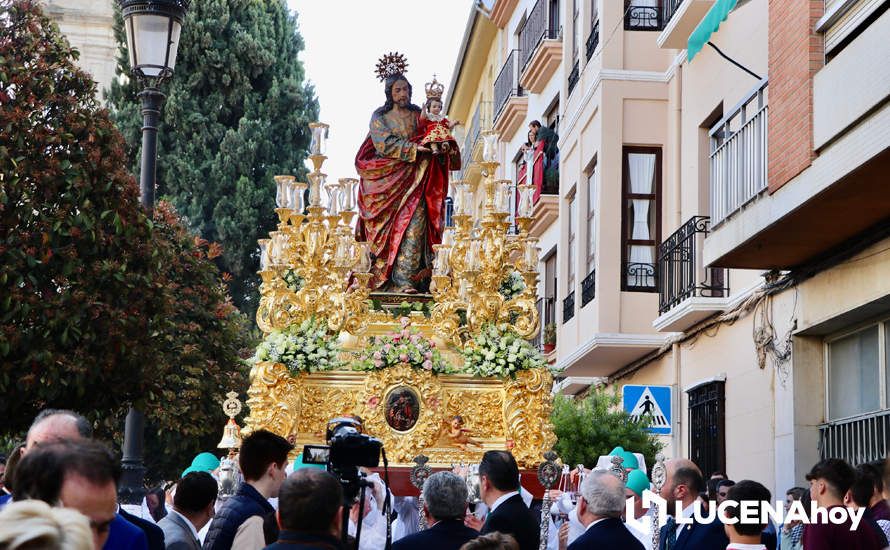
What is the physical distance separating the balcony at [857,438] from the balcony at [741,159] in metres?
2.23

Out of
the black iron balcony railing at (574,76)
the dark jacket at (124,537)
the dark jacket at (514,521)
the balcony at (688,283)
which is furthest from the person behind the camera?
the black iron balcony railing at (574,76)

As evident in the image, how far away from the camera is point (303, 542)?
5.15m

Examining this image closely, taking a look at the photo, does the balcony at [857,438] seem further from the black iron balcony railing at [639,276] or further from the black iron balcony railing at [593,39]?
the black iron balcony railing at [593,39]

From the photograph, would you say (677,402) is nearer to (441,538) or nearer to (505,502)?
(505,502)

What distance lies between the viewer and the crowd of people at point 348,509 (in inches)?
163

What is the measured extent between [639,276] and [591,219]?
69.9 inches

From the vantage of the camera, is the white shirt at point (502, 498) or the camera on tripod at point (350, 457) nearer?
the camera on tripod at point (350, 457)

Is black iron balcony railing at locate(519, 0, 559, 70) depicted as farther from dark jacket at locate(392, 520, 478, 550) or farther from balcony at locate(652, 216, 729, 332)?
dark jacket at locate(392, 520, 478, 550)

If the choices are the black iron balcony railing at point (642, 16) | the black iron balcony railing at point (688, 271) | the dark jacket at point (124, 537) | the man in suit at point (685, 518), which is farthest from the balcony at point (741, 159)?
the dark jacket at point (124, 537)

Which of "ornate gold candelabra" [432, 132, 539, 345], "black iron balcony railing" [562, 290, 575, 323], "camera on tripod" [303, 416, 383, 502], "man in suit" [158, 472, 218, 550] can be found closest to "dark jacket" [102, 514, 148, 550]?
"camera on tripod" [303, 416, 383, 502]

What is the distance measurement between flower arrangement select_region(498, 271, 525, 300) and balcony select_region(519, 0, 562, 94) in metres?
11.7

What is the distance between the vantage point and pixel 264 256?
1295 cm

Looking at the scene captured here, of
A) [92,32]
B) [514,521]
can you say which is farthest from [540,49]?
[514,521]

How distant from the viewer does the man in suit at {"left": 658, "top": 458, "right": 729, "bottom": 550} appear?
7324 mm
